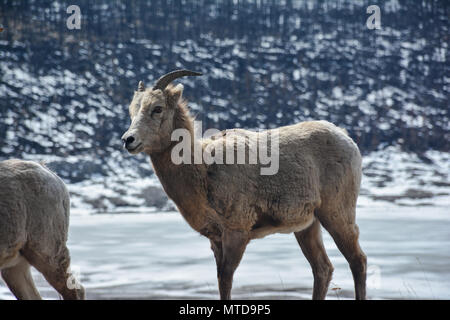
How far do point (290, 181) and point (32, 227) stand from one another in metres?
2.02

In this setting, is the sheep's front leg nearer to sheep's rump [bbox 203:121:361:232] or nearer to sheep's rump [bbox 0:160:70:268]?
sheep's rump [bbox 203:121:361:232]

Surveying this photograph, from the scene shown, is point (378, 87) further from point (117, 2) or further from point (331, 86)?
point (117, 2)

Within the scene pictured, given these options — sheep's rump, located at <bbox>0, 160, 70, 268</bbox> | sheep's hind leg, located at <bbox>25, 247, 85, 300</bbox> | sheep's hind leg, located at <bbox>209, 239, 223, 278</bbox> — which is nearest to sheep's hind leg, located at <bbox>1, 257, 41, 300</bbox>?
sheep's hind leg, located at <bbox>25, 247, 85, 300</bbox>

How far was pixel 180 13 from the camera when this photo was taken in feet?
119

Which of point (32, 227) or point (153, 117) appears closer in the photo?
point (32, 227)

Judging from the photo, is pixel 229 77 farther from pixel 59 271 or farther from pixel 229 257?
pixel 59 271

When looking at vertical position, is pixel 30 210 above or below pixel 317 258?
above

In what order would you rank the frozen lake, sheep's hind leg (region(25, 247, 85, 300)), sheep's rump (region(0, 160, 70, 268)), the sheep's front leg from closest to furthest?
sheep's rump (region(0, 160, 70, 268))
sheep's hind leg (region(25, 247, 85, 300))
the sheep's front leg
the frozen lake

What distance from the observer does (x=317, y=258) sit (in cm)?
563

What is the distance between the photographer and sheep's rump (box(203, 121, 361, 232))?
16.5 feet
